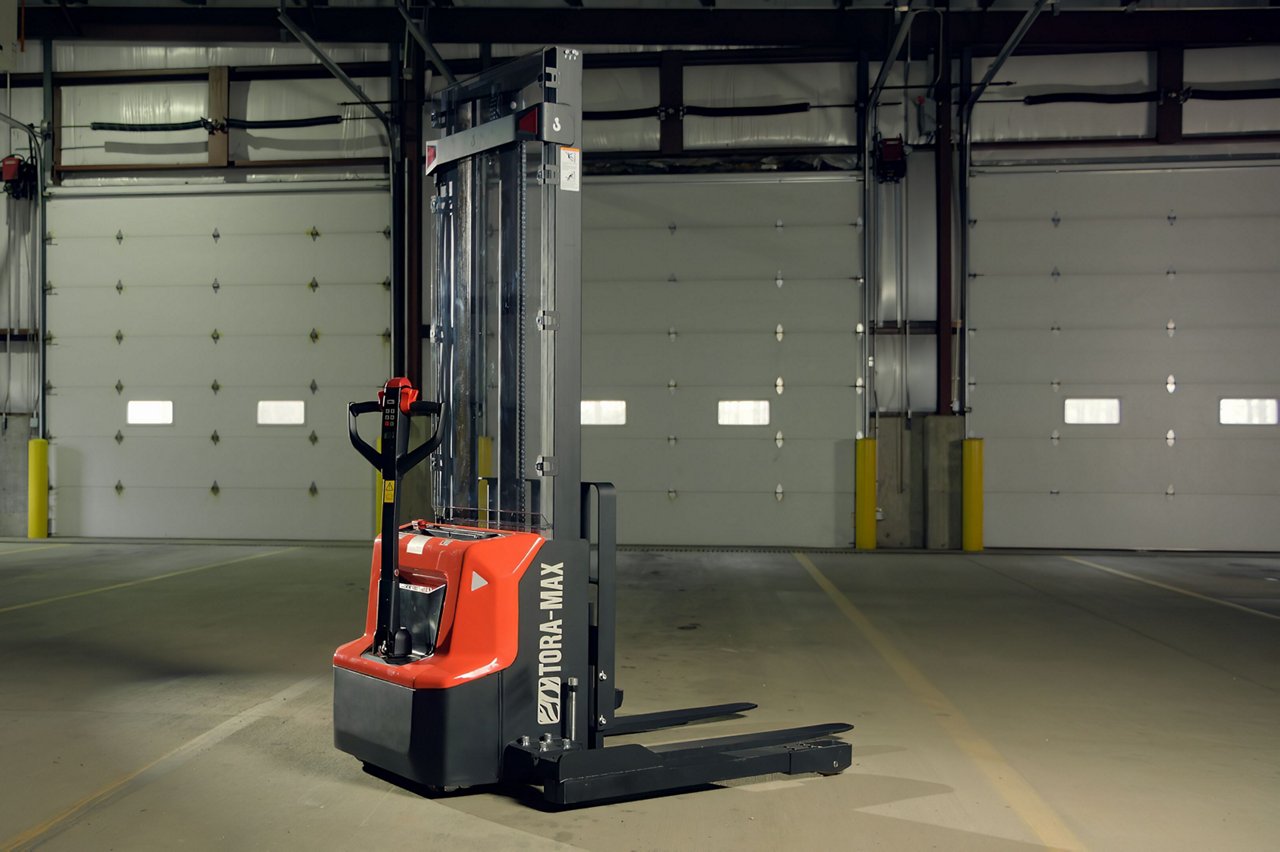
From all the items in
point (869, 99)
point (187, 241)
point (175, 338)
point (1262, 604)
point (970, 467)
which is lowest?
point (1262, 604)

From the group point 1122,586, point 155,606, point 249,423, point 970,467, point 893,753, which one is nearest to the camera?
point 893,753

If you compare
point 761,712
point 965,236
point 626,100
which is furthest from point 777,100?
point 761,712

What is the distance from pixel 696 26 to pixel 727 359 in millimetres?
4691

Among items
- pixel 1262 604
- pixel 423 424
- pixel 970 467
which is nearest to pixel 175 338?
pixel 423 424

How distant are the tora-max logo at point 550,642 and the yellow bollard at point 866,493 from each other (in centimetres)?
1113

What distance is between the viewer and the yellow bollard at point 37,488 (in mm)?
16156

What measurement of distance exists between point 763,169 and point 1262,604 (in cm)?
852

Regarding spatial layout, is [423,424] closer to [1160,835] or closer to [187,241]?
[187,241]

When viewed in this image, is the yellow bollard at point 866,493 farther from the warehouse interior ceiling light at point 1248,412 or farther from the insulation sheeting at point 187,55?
the insulation sheeting at point 187,55

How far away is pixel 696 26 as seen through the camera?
50.1 feet

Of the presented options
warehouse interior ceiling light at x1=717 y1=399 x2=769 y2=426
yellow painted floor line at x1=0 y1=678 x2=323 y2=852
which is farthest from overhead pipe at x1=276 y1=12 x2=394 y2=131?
yellow painted floor line at x1=0 y1=678 x2=323 y2=852

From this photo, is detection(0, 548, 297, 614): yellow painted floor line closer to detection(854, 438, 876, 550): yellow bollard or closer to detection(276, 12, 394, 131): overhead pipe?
detection(276, 12, 394, 131): overhead pipe

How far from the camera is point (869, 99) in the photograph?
50.1 ft

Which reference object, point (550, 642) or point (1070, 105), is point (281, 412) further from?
point (550, 642)
